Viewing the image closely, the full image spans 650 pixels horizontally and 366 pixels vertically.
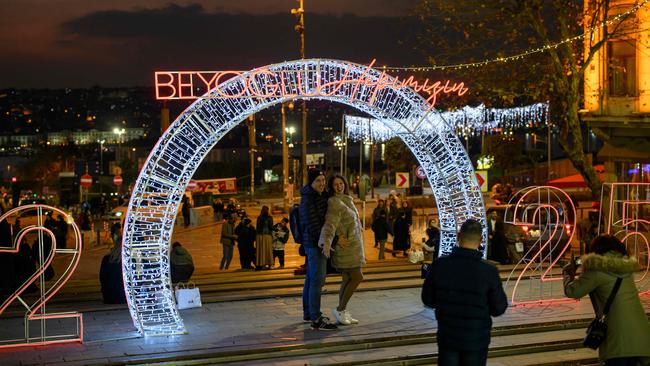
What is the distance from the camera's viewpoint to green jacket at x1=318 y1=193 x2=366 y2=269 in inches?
424

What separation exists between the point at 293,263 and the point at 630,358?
596 inches

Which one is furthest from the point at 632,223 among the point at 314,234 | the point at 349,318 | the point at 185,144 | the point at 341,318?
the point at 185,144

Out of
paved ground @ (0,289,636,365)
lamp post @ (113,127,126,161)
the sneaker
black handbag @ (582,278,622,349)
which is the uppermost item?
lamp post @ (113,127,126,161)

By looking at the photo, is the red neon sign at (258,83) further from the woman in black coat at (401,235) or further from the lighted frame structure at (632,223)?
the woman in black coat at (401,235)

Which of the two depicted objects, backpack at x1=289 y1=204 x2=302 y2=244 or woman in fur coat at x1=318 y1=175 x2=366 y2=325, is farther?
backpack at x1=289 y1=204 x2=302 y2=244

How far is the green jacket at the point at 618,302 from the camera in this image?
6.71 m

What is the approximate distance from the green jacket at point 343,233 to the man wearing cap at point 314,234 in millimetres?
195

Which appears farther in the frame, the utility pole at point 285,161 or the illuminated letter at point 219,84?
the utility pole at point 285,161

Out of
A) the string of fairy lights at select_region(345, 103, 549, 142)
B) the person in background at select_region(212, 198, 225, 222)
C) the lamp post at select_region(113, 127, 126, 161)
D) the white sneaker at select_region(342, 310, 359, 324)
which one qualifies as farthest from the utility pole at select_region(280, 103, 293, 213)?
the lamp post at select_region(113, 127, 126, 161)

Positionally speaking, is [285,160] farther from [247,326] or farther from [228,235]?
[247,326]

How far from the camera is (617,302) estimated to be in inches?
266

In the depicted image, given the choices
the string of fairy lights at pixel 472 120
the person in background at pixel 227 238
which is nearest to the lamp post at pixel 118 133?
the string of fairy lights at pixel 472 120

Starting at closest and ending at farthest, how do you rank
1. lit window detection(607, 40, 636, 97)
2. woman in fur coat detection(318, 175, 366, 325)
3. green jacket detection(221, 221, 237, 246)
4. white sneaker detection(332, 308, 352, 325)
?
woman in fur coat detection(318, 175, 366, 325) → white sneaker detection(332, 308, 352, 325) → green jacket detection(221, 221, 237, 246) → lit window detection(607, 40, 636, 97)

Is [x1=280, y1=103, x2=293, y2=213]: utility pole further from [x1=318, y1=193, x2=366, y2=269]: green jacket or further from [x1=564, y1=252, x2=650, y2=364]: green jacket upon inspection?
[x1=564, y1=252, x2=650, y2=364]: green jacket
